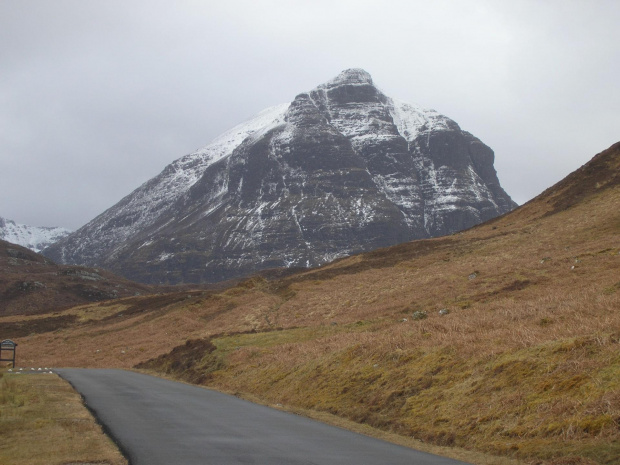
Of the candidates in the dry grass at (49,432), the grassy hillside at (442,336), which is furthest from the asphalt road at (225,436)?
the grassy hillside at (442,336)

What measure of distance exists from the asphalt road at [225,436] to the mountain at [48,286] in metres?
98.6

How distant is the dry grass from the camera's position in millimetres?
11689

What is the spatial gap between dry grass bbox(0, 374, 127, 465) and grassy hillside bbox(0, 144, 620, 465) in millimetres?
7588

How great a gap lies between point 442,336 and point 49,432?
13.8 m

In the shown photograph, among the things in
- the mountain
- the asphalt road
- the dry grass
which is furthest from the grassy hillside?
the mountain

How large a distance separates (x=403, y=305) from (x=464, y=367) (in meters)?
23.9

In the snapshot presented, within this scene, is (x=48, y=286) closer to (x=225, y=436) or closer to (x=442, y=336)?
(x=442, y=336)

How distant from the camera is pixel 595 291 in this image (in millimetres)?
27891

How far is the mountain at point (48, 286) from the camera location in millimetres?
125000

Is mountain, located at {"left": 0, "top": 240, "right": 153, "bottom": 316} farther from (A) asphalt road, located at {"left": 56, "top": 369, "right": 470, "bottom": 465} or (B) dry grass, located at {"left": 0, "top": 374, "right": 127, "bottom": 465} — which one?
(A) asphalt road, located at {"left": 56, "top": 369, "right": 470, "bottom": 465}

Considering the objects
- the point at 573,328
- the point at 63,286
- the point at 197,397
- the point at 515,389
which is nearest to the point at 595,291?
the point at 573,328

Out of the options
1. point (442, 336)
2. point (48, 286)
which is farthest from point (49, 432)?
point (48, 286)

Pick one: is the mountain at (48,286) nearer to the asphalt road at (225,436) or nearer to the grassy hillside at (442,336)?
the grassy hillside at (442,336)

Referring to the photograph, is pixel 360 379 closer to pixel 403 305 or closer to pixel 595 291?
pixel 595 291
